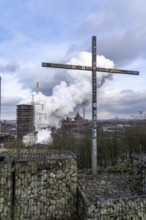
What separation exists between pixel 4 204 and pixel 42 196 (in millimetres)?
978

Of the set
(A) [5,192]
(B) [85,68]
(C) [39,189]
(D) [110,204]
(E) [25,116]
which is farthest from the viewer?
(E) [25,116]

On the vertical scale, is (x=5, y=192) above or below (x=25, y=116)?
below

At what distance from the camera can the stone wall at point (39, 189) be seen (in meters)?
6.88

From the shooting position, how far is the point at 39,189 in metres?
7.10

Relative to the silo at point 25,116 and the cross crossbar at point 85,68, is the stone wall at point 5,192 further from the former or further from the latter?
the silo at point 25,116

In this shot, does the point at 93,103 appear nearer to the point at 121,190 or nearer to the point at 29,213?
the point at 121,190

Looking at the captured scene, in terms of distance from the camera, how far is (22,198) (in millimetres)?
6938

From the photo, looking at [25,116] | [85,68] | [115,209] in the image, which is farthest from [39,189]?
[25,116]

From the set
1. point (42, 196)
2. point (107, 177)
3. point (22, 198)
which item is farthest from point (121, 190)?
point (22, 198)

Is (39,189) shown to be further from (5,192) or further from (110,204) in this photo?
(110,204)

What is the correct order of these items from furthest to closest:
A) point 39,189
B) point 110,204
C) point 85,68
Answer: point 85,68 < point 39,189 < point 110,204

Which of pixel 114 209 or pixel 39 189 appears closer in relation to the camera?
pixel 114 209

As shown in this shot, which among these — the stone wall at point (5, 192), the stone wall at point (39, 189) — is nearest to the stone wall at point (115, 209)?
the stone wall at point (39, 189)

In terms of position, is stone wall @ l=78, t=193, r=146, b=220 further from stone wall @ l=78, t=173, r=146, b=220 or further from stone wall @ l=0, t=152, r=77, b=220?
stone wall @ l=0, t=152, r=77, b=220
